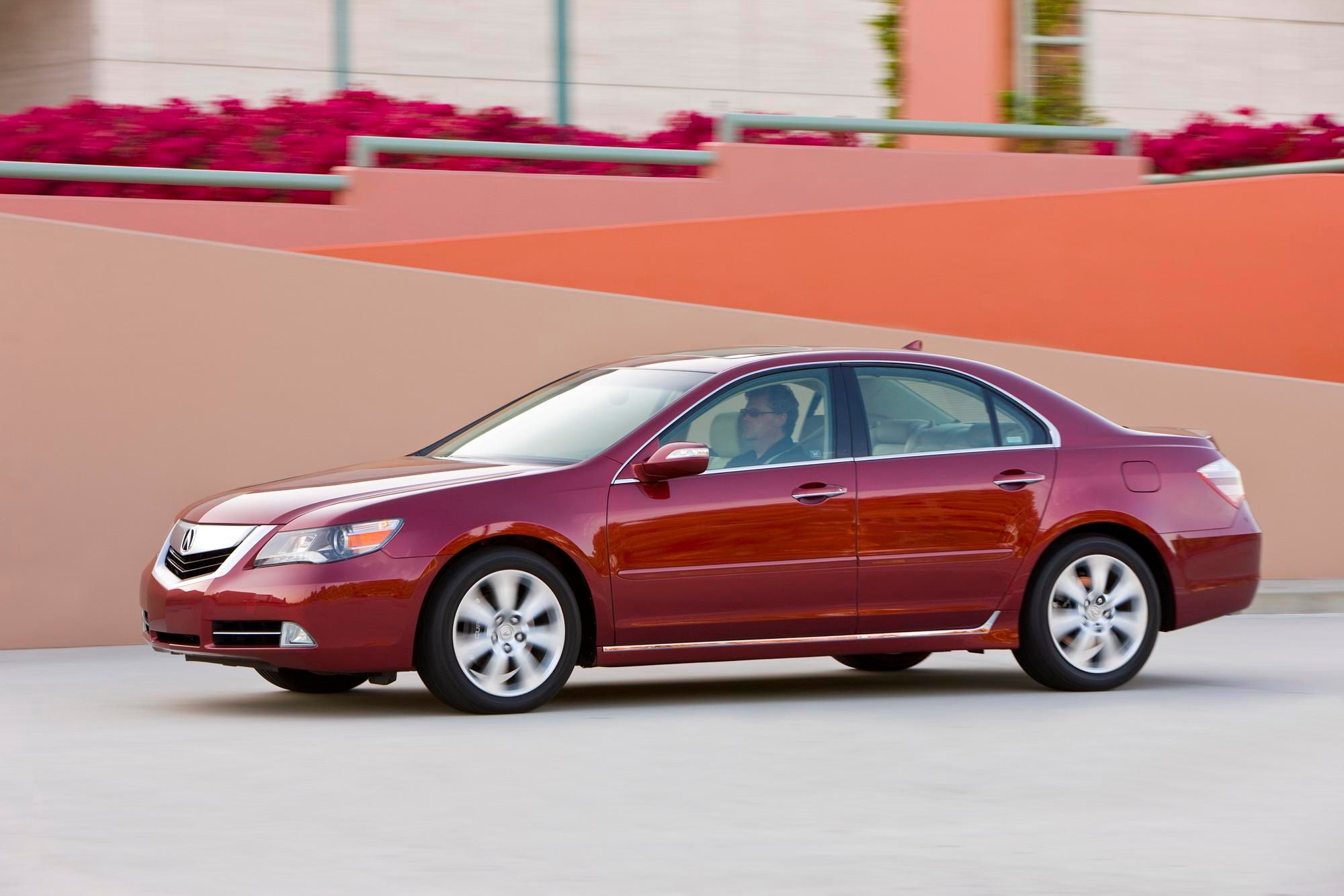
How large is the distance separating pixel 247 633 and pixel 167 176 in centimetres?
657

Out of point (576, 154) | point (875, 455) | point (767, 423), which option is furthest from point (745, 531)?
point (576, 154)

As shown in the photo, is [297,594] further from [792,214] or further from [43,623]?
[792,214]

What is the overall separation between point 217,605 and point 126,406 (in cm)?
391

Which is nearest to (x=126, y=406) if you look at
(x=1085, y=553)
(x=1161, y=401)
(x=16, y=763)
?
(x=16, y=763)

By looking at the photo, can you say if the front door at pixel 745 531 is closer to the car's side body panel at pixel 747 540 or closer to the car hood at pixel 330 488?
the car's side body panel at pixel 747 540

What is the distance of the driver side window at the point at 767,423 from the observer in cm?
937

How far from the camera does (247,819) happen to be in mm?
6660

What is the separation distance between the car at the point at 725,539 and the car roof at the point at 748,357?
0.08 ft

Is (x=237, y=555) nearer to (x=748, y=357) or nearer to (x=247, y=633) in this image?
(x=247, y=633)

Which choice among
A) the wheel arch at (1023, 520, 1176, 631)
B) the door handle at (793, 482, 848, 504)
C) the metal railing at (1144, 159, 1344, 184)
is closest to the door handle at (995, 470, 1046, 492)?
the wheel arch at (1023, 520, 1176, 631)

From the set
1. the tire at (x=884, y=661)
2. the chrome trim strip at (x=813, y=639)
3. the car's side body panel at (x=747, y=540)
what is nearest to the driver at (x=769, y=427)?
the car's side body panel at (x=747, y=540)

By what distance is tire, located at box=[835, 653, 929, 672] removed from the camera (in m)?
11.0

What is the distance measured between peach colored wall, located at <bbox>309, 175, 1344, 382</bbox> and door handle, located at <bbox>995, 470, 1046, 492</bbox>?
594cm

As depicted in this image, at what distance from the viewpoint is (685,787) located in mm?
7289
